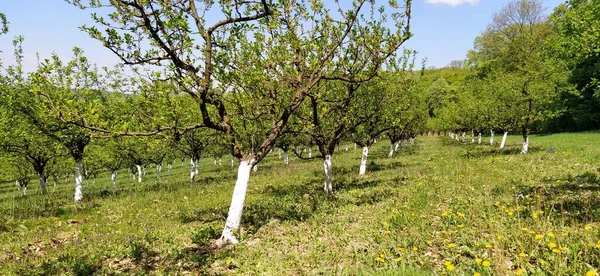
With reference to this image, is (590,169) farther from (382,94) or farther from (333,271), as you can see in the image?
(333,271)

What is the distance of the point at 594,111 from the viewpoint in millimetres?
54812

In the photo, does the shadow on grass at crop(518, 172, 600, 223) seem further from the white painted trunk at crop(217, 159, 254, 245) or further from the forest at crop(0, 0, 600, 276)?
the white painted trunk at crop(217, 159, 254, 245)

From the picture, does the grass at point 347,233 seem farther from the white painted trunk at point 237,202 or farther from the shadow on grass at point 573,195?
the white painted trunk at point 237,202

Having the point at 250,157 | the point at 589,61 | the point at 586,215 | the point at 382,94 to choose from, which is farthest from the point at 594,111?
the point at 250,157

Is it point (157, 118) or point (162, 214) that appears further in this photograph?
point (162, 214)

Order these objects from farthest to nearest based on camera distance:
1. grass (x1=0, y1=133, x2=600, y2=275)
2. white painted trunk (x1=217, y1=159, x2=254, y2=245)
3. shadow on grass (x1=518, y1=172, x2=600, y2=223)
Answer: white painted trunk (x1=217, y1=159, x2=254, y2=245) < shadow on grass (x1=518, y1=172, x2=600, y2=223) < grass (x1=0, y1=133, x2=600, y2=275)

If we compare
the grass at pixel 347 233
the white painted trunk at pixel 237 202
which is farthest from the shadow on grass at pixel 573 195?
the white painted trunk at pixel 237 202

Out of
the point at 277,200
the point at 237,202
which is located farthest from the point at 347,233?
the point at 277,200

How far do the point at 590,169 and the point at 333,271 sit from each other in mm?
19807

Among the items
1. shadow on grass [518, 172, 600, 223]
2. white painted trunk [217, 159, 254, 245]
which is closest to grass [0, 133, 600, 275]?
shadow on grass [518, 172, 600, 223]

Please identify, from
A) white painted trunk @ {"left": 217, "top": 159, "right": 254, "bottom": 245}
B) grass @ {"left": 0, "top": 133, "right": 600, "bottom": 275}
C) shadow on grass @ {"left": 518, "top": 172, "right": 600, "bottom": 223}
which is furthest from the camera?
white painted trunk @ {"left": 217, "top": 159, "right": 254, "bottom": 245}

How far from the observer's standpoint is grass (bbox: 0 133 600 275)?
740 centimetres

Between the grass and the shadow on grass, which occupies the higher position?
the shadow on grass

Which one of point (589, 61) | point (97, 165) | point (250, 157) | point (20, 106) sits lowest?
point (97, 165)
